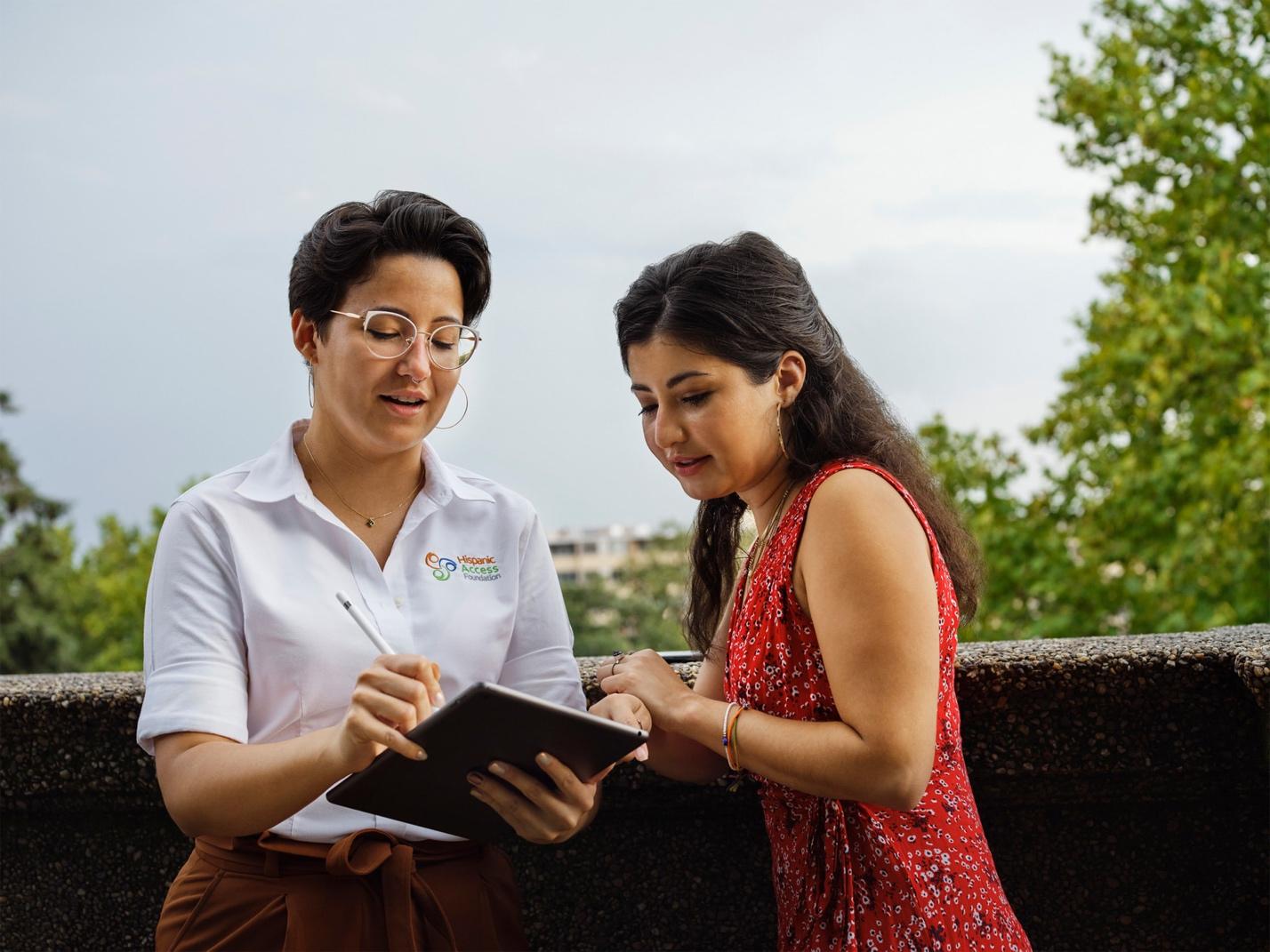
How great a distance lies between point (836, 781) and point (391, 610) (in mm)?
772

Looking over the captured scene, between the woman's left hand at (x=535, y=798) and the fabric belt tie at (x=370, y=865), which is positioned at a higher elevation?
the woman's left hand at (x=535, y=798)

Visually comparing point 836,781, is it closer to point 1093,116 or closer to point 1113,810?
point 1113,810

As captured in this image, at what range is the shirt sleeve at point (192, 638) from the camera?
6.37 feet

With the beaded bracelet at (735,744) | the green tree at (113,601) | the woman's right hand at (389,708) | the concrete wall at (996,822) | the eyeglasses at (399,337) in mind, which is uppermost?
the eyeglasses at (399,337)

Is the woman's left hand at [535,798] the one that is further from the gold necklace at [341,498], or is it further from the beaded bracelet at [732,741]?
the gold necklace at [341,498]

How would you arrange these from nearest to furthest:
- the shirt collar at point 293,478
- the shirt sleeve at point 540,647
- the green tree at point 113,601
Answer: the shirt collar at point 293,478
the shirt sleeve at point 540,647
the green tree at point 113,601

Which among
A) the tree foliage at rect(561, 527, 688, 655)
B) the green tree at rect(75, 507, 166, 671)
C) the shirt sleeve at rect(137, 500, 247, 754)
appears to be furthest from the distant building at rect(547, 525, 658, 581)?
the shirt sleeve at rect(137, 500, 247, 754)

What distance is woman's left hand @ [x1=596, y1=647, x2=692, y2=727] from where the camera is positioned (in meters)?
2.19

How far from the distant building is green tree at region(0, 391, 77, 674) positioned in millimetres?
10744

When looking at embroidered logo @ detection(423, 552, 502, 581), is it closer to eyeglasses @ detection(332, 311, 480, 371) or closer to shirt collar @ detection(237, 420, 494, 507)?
shirt collar @ detection(237, 420, 494, 507)

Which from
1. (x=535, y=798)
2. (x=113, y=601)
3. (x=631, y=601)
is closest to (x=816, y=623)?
(x=535, y=798)

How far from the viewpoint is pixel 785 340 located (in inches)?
87.5

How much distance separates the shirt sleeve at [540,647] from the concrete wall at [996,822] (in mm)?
310

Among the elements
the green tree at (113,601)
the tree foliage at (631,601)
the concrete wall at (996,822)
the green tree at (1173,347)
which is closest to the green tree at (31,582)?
the green tree at (113,601)
